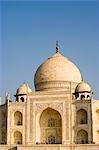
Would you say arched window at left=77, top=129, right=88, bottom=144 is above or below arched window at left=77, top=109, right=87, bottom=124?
below

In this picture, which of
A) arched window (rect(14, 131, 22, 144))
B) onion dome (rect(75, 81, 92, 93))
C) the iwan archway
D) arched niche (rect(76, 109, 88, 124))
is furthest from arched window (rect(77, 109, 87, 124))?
arched window (rect(14, 131, 22, 144))

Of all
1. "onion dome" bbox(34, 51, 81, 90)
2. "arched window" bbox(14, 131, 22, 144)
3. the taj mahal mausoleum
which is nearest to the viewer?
the taj mahal mausoleum

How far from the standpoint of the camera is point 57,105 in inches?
984

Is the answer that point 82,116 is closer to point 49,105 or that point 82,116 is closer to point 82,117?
point 82,117

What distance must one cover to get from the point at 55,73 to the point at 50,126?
4136 mm

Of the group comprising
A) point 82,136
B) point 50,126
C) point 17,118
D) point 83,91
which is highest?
point 83,91

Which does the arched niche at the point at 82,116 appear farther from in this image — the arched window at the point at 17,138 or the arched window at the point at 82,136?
the arched window at the point at 17,138

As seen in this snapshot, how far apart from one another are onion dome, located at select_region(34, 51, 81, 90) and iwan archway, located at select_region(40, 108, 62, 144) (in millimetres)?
2362

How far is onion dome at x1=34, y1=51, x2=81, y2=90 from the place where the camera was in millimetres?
27844

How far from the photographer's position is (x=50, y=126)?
86.1ft

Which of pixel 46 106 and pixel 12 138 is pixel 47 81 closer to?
pixel 46 106

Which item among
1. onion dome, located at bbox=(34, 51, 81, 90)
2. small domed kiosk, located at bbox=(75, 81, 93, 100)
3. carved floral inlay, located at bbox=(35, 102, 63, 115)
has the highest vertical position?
onion dome, located at bbox=(34, 51, 81, 90)

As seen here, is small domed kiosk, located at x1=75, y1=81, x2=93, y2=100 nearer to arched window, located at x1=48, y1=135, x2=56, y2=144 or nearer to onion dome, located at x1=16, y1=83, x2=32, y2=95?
arched window, located at x1=48, y1=135, x2=56, y2=144

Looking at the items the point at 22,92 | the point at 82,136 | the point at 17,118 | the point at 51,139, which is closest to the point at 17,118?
the point at 17,118
